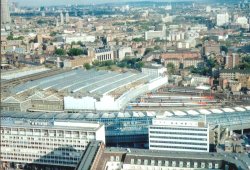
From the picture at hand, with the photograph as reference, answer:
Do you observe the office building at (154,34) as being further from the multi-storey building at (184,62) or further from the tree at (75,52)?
the multi-storey building at (184,62)

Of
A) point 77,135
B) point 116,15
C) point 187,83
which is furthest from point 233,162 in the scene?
point 116,15

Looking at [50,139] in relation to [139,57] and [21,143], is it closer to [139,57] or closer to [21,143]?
[21,143]

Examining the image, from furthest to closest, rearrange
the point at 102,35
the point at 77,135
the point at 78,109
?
the point at 102,35 < the point at 78,109 < the point at 77,135

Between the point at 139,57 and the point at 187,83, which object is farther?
the point at 139,57

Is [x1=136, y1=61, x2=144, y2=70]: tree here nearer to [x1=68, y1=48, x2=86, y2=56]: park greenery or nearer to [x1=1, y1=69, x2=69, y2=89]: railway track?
[x1=1, y1=69, x2=69, y2=89]: railway track

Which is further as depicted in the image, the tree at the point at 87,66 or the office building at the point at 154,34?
the office building at the point at 154,34

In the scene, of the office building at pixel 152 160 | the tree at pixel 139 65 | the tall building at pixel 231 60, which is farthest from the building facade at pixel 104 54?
the office building at pixel 152 160

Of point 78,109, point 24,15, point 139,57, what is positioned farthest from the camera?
point 24,15
